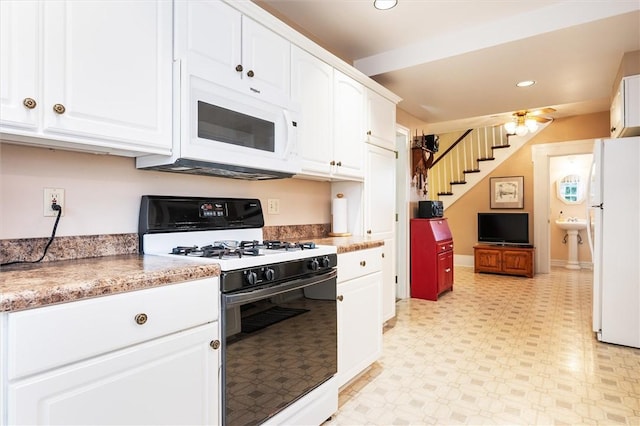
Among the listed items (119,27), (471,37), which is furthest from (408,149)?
(119,27)

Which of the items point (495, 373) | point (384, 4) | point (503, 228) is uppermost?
point (384, 4)

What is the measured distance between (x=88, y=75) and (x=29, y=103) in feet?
0.74

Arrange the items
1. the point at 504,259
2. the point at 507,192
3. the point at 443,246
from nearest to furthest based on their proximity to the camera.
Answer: the point at 443,246 < the point at 504,259 < the point at 507,192

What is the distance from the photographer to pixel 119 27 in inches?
54.2

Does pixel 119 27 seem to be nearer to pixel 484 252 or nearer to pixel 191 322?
pixel 191 322

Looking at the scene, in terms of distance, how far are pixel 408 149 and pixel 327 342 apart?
3.29m

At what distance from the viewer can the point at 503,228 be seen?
634 cm

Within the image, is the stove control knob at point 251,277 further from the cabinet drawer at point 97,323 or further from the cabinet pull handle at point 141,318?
the cabinet pull handle at point 141,318

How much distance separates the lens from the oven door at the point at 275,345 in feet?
4.74

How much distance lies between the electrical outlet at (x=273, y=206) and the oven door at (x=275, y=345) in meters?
0.76

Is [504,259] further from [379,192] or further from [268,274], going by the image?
[268,274]

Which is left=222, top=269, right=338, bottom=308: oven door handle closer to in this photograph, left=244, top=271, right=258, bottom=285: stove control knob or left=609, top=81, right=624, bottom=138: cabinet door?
left=244, top=271, right=258, bottom=285: stove control knob

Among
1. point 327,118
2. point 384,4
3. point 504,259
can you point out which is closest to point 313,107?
point 327,118

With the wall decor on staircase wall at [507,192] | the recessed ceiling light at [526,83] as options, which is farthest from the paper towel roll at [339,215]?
the wall decor on staircase wall at [507,192]
